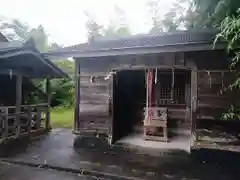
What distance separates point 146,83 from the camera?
8.45 meters

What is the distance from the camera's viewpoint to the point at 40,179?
17.0ft

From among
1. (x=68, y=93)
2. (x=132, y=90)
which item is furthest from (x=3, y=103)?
(x=68, y=93)

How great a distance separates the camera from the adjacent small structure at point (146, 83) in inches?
274

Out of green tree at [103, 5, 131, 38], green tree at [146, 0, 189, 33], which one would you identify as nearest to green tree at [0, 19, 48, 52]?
green tree at [103, 5, 131, 38]

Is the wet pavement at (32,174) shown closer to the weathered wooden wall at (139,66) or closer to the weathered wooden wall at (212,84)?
the weathered wooden wall at (139,66)

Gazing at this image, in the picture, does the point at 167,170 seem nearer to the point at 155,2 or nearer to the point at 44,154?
the point at 44,154

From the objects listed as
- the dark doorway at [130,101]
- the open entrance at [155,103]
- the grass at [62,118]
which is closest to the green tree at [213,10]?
the open entrance at [155,103]

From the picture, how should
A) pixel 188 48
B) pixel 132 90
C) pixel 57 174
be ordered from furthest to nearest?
pixel 132 90
pixel 188 48
pixel 57 174

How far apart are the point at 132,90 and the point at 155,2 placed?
2305 cm

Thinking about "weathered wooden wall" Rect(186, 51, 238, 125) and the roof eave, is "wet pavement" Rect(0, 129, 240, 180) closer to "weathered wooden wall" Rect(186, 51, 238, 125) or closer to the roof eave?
"weathered wooden wall" Rect(186, 51, 238, 125)

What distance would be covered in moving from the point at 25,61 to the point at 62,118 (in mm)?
5817

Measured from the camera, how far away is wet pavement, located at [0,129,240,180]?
18.3 feet

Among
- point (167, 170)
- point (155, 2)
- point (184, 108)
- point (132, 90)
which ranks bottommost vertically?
point (167, 170)

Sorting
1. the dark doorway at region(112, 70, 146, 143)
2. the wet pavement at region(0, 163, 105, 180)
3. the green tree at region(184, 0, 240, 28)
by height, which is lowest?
the wet pavement at region(0, 163, 105, 180)
